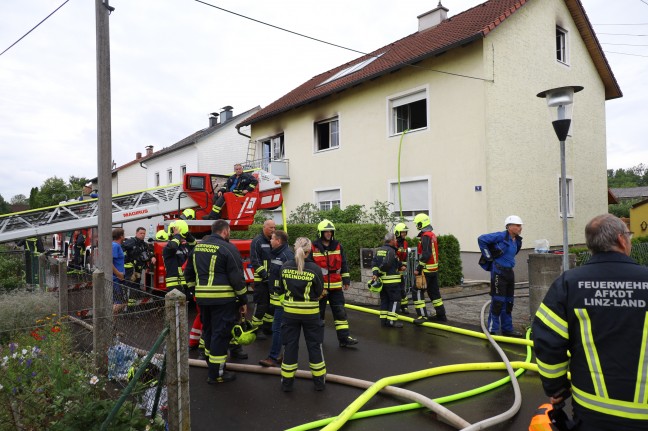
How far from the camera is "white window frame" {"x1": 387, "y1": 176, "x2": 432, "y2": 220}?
14.0 m

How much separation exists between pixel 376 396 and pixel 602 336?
2.70m

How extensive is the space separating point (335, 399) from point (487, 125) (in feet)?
33.1

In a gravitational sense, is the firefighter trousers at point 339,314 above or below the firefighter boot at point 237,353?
above

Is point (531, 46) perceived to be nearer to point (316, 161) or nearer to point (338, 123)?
point (338, 123)

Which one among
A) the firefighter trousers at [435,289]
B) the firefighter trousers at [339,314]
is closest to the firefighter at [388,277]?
the firefighter trousers at [435,289]

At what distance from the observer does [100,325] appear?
16.4ft

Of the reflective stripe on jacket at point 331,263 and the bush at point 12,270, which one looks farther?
the bush at point 12,270

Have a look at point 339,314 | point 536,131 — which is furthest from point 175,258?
point 536,131

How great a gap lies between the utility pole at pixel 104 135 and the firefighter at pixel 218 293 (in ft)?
4.82

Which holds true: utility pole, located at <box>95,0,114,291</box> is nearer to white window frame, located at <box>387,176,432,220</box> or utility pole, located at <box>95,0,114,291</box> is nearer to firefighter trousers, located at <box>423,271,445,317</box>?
firefighter trousers, located at <box>423,271,445,317</box>

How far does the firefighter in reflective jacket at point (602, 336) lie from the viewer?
2221mm

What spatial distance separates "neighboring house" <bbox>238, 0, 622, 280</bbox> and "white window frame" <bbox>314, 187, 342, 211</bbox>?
80 mm

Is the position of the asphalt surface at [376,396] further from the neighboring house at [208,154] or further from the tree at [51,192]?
the tree at [51,192]

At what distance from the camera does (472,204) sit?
1277cm
